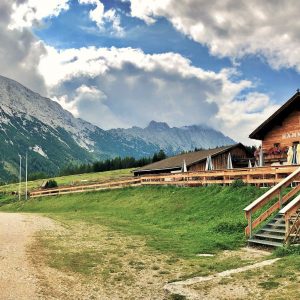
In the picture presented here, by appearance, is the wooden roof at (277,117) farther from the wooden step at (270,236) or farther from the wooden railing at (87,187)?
the wooden step at (270,236)

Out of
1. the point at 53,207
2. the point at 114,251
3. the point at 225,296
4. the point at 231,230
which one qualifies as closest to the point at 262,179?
the point at 231,230

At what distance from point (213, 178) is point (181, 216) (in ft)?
28.7

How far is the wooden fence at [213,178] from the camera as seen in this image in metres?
26.8

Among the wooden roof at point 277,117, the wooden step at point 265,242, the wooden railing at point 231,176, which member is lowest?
the wooden step at point 265,242

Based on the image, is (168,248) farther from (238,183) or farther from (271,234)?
(238,183)

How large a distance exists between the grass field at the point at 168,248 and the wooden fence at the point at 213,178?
3.05 feet

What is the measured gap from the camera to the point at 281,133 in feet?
114

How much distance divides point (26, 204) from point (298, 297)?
58227 mm

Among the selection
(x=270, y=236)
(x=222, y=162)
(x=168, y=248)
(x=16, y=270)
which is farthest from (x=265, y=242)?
(x=222, y=162)

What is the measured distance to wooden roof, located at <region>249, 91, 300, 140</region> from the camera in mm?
32719

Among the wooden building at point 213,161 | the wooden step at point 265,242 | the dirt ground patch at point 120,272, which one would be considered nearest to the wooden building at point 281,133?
the wooden step at point 265,242

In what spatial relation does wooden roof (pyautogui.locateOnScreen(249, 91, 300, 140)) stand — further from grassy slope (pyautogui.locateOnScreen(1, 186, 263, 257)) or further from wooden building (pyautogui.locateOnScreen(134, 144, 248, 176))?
wooden building (pyautogui.locateOnScreen(134, 144, 248, 176))

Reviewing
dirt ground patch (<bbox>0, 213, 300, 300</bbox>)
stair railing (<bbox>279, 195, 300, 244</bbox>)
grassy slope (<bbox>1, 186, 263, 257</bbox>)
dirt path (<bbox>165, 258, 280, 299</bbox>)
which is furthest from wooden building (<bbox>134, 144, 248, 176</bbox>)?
dirt path (<bbox>165, 258, 280, 299</bbox>)

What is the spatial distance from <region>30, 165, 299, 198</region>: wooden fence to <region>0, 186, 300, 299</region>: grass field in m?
0.93
